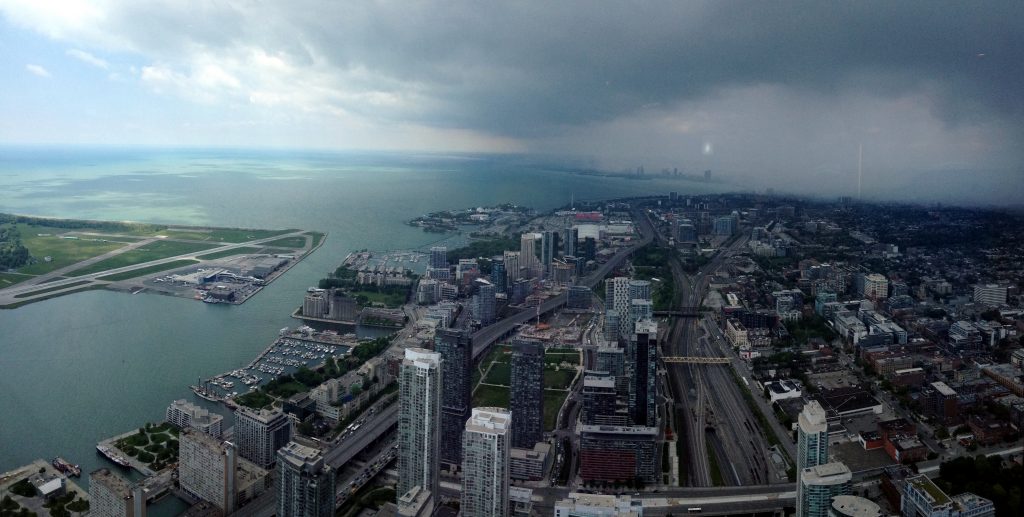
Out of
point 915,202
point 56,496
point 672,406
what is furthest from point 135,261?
point 915,202

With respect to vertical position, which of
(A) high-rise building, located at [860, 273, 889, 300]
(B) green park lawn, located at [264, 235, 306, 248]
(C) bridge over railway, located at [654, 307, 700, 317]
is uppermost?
(B) green park lawn, located at [264, 235, 306, 248]

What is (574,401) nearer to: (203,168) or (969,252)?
(969,252)

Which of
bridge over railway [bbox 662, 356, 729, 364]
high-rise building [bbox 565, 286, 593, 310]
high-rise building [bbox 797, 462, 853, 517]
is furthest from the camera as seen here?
high-rise building [bbox 565, 286, 593, 310]

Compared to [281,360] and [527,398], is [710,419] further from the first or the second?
[281,360]

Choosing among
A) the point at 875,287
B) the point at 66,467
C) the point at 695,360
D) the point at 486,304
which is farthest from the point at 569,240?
the point at 66,467

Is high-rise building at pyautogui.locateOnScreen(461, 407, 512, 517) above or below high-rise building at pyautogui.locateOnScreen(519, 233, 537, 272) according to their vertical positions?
Answer: below

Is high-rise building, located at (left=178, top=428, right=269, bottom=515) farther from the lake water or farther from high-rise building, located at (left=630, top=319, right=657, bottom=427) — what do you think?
high-rise building, located at (left=630, top=319, right=657, bottom=427)

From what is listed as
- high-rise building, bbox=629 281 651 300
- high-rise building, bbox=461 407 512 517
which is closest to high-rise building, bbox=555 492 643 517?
high-rise building, bbox=461 407 512 517
